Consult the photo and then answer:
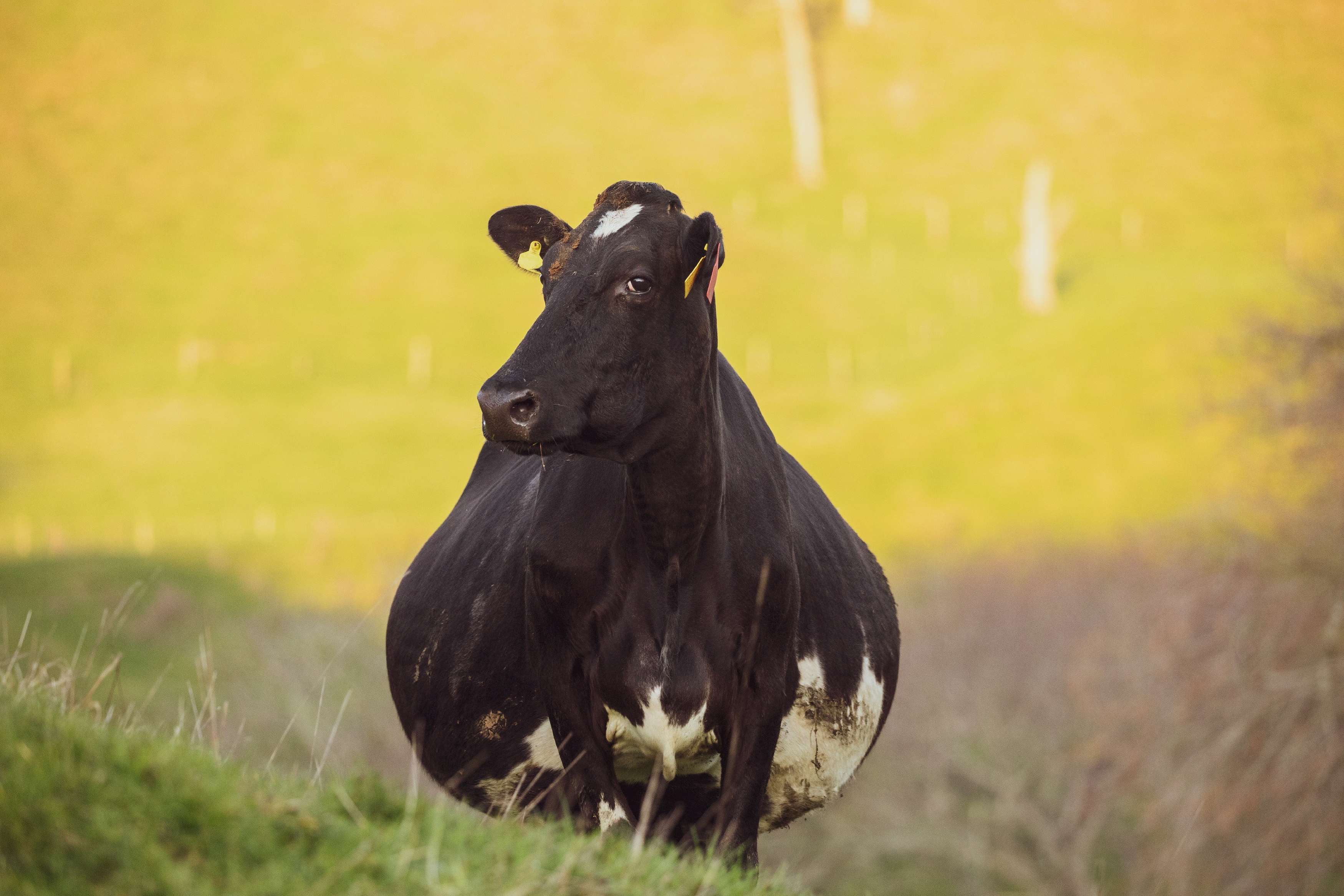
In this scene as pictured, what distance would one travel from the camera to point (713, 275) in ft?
21.3

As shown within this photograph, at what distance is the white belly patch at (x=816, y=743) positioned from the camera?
678cm

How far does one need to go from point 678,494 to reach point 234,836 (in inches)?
98.8

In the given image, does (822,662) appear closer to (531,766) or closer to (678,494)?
(678,494)

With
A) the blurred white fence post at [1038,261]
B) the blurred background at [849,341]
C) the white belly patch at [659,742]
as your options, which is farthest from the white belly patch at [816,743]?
the blurred white fence post at [1038,261]

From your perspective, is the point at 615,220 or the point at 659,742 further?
the point at 615,220

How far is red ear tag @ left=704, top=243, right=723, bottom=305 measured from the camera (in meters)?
6.32

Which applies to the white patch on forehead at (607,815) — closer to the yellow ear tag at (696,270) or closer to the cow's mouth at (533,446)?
the cow's mouth at (533,446)

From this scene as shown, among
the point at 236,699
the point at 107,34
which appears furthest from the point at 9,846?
Answer: the point at 107,34

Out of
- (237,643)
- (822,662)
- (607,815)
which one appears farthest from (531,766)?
(237,643)

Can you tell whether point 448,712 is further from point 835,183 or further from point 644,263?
point 835,183

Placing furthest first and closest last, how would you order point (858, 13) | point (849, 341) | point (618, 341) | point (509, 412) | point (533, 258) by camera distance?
point (858, 13) → point (849, 341) → point (533, 258) → point (618, 341) → point (509, 412)

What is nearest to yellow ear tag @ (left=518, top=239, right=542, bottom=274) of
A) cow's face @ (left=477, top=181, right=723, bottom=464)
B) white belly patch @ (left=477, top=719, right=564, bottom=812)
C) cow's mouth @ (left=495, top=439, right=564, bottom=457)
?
cow's face @ (left=477, top=181, right=723, bottom=464)

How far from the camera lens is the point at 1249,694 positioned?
2891 centimetres

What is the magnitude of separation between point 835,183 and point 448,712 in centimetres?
9361
